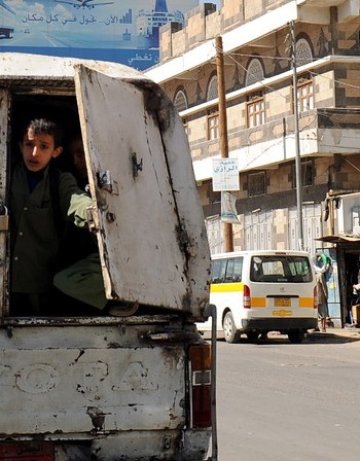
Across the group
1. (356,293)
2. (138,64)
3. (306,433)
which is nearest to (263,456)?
(306,433)

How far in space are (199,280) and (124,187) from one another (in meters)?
0.63

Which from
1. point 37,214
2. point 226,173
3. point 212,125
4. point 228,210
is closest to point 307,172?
point 228,210

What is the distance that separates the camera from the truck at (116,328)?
492 cm

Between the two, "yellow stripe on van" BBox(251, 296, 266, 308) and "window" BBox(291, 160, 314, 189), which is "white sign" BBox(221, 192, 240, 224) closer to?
"window" BBox(291, 160, 314, 189)

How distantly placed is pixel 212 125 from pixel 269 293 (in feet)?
65.5

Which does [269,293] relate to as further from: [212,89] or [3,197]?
[212,89]

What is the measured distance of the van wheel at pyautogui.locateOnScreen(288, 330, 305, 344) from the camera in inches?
917

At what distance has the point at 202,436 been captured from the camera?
5.16 m

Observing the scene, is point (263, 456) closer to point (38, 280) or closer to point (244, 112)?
point (38, 280)

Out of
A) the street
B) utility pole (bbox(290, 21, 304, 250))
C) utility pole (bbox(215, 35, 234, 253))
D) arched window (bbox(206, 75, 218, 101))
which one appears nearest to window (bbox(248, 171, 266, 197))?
arched window (bbox(206, 75, 218, 101))

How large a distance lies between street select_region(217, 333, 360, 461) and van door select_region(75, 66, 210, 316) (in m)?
3.21

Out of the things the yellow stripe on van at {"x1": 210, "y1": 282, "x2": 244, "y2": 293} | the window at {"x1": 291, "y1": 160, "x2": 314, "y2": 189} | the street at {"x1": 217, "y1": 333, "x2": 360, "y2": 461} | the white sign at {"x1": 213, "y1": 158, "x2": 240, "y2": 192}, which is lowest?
the street at {"x1": 217, "y1": 333, "x2": 360, "y2": 461}

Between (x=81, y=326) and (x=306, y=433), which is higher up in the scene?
(x=81, y=326)

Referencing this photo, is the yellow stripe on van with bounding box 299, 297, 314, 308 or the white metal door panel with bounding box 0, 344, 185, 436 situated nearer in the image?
the white metal door panel with bounding box 0, 344, 185, 436
